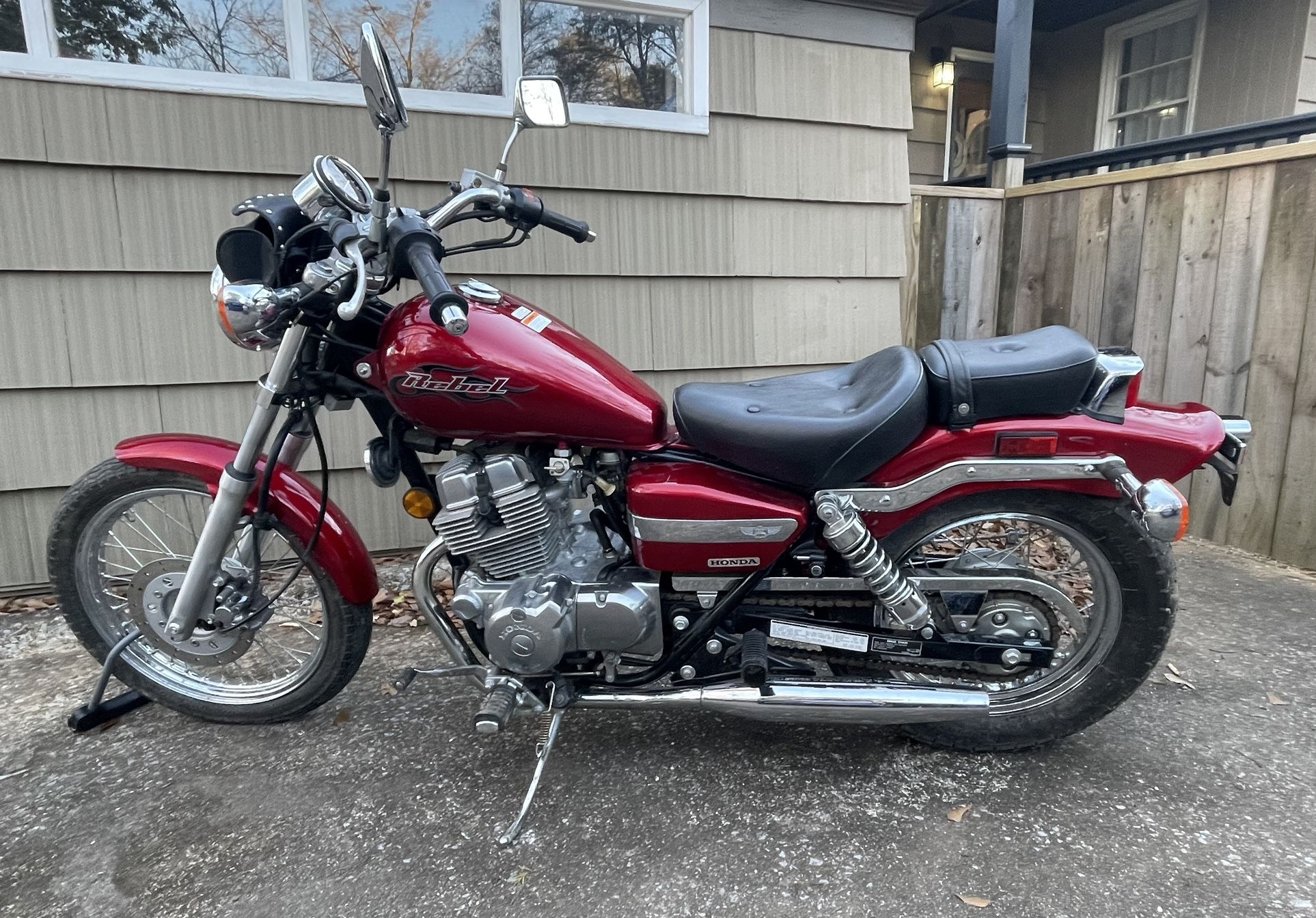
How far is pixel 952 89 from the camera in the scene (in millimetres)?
5949

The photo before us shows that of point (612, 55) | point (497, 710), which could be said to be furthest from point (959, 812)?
point (612, 55)

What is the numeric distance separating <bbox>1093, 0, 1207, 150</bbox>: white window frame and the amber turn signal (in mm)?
5593

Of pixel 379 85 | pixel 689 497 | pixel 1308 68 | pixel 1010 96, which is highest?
pixel 1308 68

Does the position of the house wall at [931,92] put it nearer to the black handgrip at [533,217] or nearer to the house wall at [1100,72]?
the house wall at [1100,72]

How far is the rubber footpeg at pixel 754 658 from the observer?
5.65 feet

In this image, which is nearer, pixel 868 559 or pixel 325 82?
pixel 868 559

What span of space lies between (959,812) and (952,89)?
576cm

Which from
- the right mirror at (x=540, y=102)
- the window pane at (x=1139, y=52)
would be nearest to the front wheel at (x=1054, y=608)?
the right mirror at (x=540, y=102)

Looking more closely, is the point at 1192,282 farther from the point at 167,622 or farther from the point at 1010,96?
the point at 167,622

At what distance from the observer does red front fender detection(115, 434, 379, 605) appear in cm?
189

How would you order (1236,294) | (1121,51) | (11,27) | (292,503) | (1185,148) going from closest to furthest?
(292,503) → (11,27) → (1236,294) → (1185,148) → (1121,51)

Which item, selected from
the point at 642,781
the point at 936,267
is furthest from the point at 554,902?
the point at 936,267

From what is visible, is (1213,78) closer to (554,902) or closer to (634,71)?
(634,71)

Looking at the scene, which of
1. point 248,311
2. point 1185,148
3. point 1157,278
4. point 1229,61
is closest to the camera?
point 248,311
